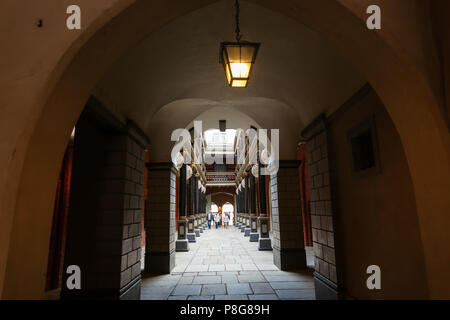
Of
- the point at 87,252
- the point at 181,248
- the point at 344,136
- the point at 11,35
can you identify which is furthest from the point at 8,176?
the point at 181,248

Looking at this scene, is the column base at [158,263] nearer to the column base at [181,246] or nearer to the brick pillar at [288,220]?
the brick pillar at [288,220]

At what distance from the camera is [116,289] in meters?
4.00

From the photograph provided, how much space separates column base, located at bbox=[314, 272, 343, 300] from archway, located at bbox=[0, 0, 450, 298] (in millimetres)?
2354

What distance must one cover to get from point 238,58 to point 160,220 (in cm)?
578

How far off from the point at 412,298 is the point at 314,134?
292 cm

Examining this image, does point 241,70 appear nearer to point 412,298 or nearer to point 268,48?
point 268,48

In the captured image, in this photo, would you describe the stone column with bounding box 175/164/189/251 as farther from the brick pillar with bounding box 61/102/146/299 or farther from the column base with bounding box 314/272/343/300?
the column base with bounding box 314/272/343/300

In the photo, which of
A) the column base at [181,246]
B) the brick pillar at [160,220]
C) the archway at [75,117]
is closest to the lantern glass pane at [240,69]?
the archway at [75,117]

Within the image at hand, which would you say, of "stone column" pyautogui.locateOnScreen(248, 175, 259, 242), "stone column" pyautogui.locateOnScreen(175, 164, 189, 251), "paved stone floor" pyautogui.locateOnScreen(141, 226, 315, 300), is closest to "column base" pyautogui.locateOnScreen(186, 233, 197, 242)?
"stone column" pyautogui.locateOnScreen(175, 164, 189, 251)

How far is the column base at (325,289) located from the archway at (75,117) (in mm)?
2354

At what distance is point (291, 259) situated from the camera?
23.9ft

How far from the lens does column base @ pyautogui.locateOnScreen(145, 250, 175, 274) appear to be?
7.18 metres

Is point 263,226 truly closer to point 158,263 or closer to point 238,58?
point 158,263

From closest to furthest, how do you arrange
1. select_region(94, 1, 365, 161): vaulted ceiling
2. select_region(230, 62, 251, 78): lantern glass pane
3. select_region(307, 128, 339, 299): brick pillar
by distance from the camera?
select_region(230, 62, 251, 78): lantern glass pane
select_region(94, 1, 365, 161): vaulted ceiling
select_region(307, 128, 339, 299): brick pillar
